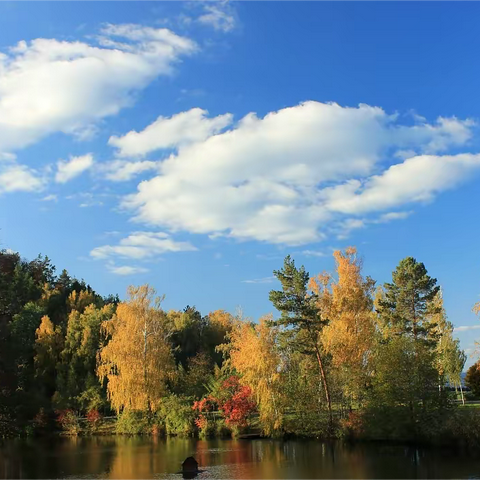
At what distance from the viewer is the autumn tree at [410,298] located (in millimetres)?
52906

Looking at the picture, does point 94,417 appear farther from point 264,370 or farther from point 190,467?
point 190,467

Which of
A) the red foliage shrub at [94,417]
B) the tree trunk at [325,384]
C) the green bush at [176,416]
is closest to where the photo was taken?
the tree trunk at [325,384]

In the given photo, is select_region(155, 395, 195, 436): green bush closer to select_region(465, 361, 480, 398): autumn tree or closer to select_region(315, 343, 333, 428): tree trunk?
select_region(315, 343, 333, 428): tree trunk

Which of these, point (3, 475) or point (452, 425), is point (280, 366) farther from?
point (3, 475)

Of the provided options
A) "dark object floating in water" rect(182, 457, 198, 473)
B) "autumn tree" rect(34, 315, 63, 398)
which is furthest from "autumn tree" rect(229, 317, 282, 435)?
"autumn tree" rect(34, 315, 63, 398)

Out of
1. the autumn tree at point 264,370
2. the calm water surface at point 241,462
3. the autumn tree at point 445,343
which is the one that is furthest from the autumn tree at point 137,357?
the autumn tree at point 445,343

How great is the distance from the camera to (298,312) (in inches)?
1647

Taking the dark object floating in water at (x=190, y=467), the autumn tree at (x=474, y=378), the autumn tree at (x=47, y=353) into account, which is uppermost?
the autumn tree at (x=47, y=353)

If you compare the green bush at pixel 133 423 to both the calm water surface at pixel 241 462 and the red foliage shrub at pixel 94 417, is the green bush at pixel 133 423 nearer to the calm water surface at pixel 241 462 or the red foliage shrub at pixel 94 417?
the red foliage shrub at pixel 94 417

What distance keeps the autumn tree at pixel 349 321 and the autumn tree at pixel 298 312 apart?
1605 mm

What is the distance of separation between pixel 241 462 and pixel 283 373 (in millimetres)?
13387

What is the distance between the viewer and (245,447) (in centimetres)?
3725

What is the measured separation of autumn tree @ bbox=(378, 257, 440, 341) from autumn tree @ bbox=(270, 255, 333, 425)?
1422 cm

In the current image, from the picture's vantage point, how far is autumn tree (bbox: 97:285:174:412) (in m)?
49.5
